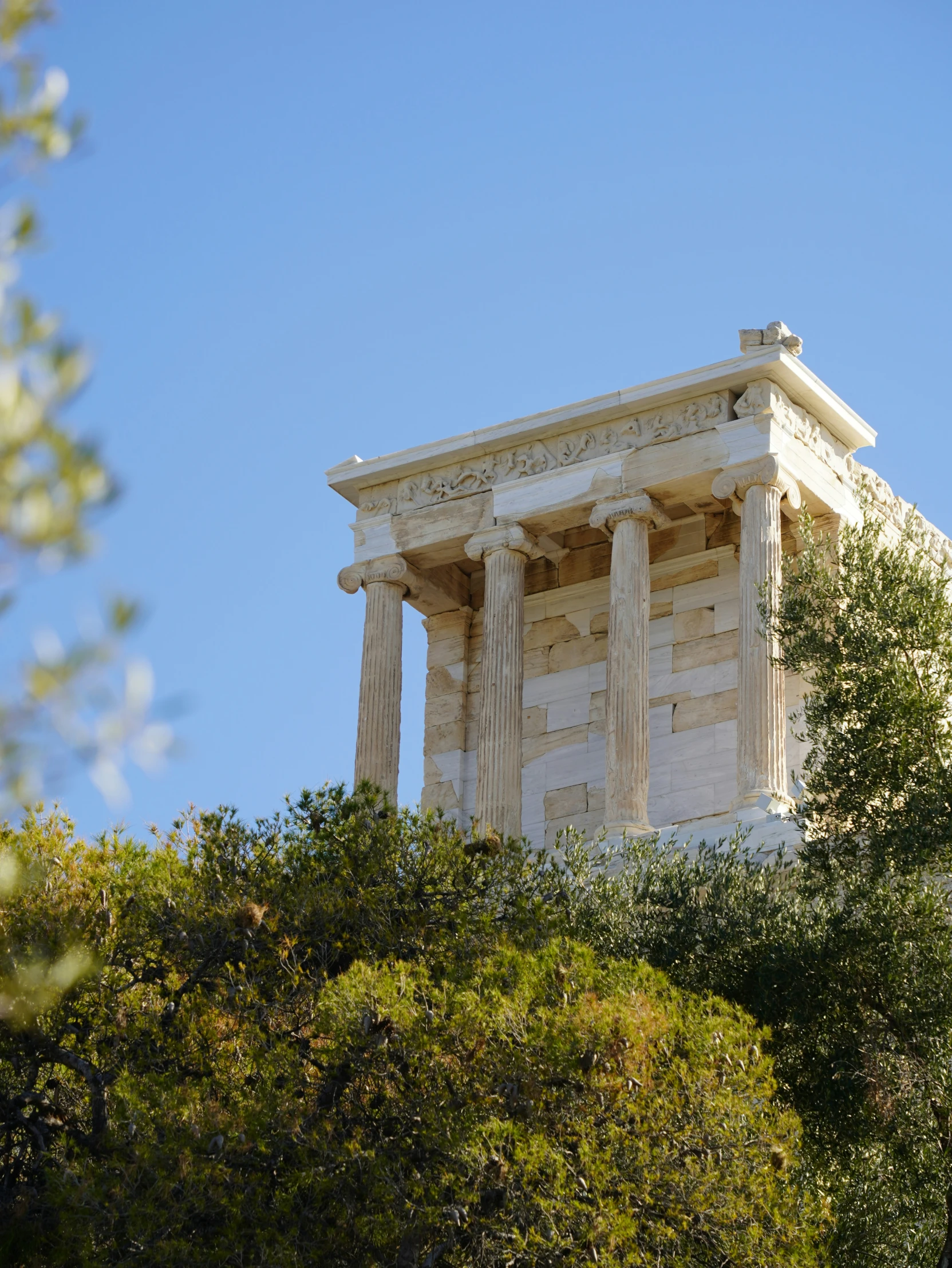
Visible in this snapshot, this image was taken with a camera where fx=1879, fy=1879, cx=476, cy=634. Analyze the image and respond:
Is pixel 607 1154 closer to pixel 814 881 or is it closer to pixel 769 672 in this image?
pixel 814 881

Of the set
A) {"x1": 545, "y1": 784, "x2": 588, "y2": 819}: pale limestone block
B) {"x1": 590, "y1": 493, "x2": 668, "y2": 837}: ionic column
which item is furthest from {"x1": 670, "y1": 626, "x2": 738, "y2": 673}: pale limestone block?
{"x1": 545, "y1": 784, "x2": 588, "y2": 819}: pale limestone block

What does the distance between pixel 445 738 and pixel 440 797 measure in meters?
0.92

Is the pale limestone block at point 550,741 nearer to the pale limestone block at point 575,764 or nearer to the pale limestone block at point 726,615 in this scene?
the pale limestone block at point 575,764

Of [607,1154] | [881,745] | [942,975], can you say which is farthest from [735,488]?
[607,1154]

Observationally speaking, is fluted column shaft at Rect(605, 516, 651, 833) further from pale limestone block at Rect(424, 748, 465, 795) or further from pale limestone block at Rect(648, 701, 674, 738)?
Answer: pale limestone block at Rect(424, 748, 465, 795)

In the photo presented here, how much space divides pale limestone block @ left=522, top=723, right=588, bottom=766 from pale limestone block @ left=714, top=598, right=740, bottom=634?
228 cm

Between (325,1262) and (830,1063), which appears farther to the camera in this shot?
(830,1063)

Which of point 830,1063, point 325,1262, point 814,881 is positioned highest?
point 814,881

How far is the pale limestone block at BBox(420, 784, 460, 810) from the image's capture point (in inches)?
1025

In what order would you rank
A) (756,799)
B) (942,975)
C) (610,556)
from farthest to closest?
(610,556) → (756,799) → (942,975)

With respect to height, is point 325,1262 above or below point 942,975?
below

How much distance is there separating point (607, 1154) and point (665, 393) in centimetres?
1290

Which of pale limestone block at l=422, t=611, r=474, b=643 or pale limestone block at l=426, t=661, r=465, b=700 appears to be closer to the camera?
pale limestone block at l=426, t=661, r=465, b=700

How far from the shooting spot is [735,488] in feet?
76.5
